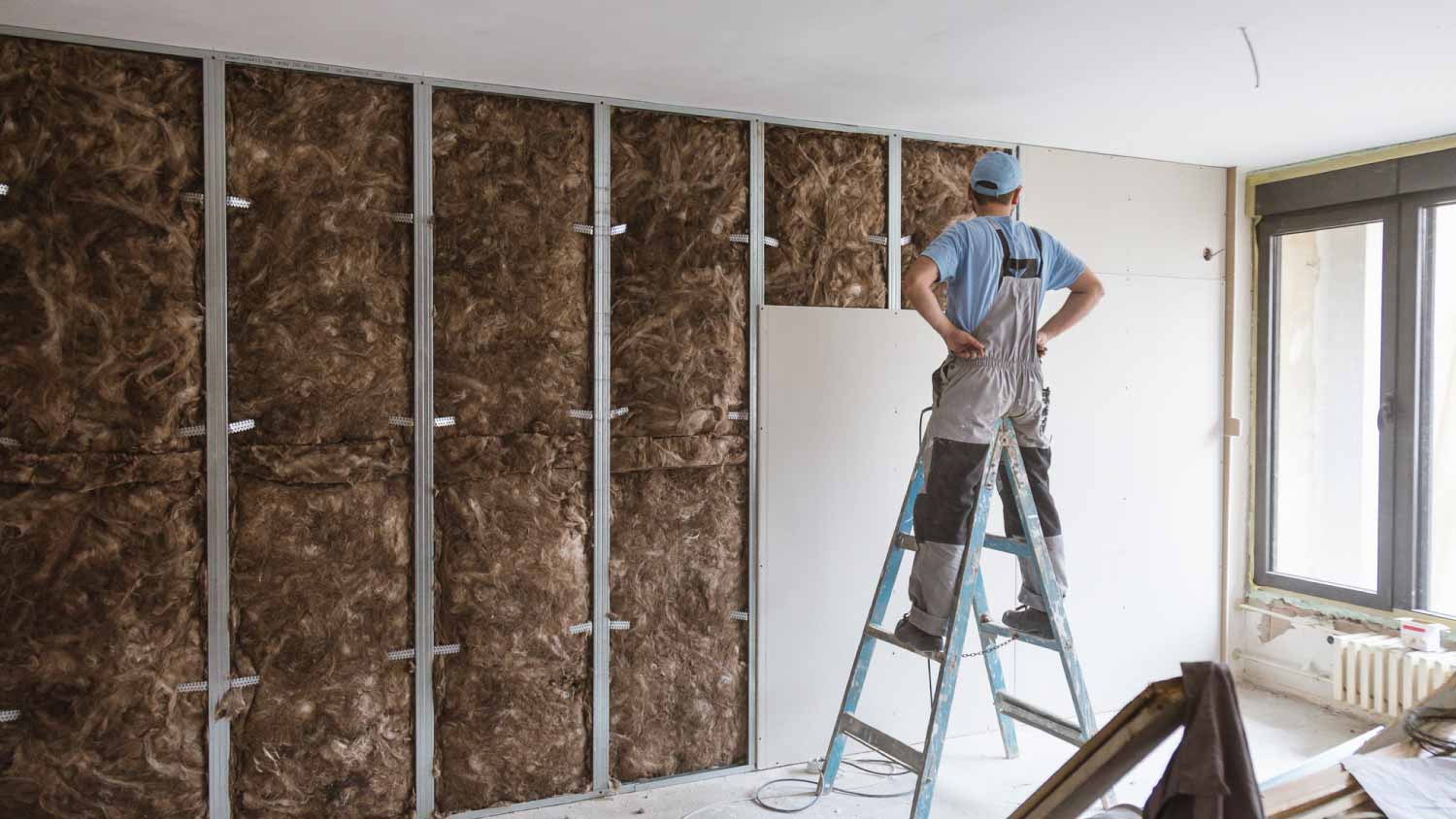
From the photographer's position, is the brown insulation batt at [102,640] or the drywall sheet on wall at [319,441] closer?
the brown insulation batt at [102,640]

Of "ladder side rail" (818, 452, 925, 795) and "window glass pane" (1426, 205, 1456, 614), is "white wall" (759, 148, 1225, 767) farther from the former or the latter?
"window glass pane" (1426, 205, 1456, 614)

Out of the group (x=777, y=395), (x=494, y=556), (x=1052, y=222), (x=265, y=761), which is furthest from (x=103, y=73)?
(x=1052, y=222)

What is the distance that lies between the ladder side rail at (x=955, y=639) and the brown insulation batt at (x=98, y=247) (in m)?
2.27

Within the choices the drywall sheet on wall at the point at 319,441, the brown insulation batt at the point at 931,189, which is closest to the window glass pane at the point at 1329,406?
the brown insulation batt at the point at 931,189

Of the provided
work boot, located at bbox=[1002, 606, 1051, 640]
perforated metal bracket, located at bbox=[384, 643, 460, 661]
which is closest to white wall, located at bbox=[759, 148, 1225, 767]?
work boot, located at bbox=[1002, 606, 1051, 640]

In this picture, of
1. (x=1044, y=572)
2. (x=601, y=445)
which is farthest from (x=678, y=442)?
(x=1044, y=572)

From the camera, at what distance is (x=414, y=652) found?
3039 mm

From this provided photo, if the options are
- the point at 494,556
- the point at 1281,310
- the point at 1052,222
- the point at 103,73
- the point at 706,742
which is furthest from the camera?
the point at 1281,310

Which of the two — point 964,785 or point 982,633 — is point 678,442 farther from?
point 964,785

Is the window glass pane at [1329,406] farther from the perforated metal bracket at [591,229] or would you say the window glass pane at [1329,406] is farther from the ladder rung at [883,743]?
the perforated metal bracket at [591,229]

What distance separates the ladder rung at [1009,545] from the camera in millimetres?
2918

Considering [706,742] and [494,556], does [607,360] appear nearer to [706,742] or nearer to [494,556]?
[494,556]

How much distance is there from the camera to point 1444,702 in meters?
1.93

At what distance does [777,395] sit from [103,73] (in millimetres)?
2229
